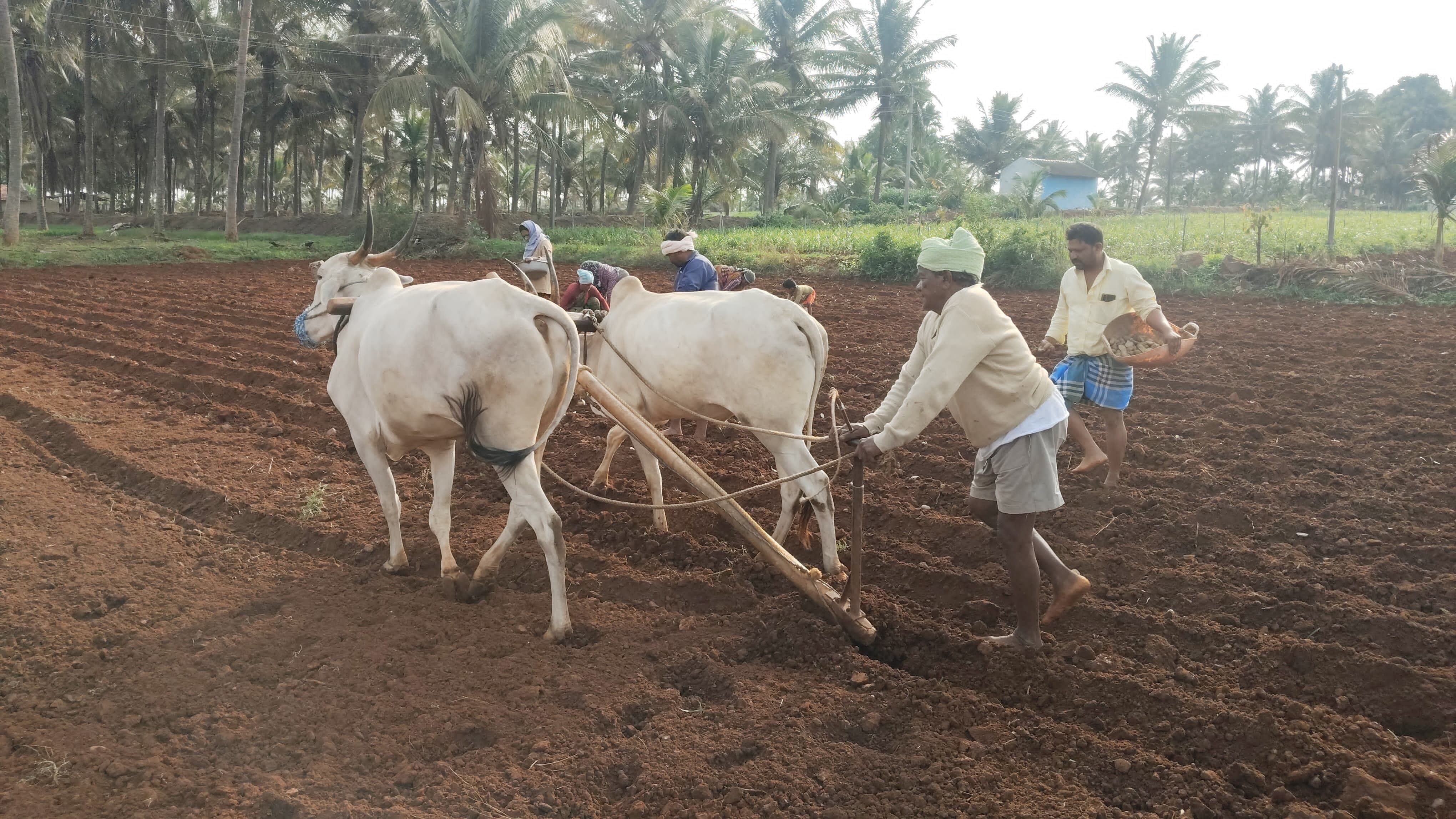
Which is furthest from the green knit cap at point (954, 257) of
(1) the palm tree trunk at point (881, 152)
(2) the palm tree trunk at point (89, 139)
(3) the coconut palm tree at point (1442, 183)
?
(1) the palm tree trunk at point (881, 152)

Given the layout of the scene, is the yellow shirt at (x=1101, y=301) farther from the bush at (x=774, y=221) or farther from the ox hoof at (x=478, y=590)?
the bush at (x=774, y=221)

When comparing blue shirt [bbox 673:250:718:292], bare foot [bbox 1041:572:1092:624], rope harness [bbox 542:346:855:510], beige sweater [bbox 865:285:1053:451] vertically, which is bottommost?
bare foot [bbox 1041:572:1092:624]

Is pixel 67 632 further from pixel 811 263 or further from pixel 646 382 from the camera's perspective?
pixel 811 263

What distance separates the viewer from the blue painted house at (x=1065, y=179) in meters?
51.2

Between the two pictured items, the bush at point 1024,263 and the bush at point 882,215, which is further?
the bush at point 882,215

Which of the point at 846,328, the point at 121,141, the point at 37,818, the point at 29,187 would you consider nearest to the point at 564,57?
the point at 846,328

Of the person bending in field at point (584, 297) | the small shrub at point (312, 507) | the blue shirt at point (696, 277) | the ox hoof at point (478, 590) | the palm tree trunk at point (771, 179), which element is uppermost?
the palm tree trunk at point (771, 179)

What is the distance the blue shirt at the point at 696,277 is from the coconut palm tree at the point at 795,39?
34546 millimetres

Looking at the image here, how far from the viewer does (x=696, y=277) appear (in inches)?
261

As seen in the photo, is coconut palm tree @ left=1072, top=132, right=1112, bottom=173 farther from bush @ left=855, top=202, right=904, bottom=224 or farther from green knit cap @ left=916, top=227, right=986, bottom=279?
green knit cap @ left=916, top=227, right=986, bottom=279

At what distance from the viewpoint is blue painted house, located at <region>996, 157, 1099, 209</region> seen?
51.2m

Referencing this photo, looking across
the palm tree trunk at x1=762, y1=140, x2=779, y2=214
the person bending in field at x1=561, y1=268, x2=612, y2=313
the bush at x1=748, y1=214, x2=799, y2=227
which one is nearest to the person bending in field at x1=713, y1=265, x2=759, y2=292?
the person bending in field at x1=561, y1=268, x2=612, y2=313

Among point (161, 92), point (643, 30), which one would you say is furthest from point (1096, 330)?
point (643, 30)

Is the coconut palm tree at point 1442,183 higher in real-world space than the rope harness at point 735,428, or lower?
higher
